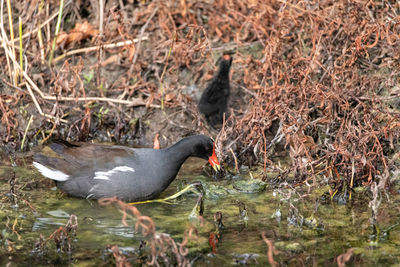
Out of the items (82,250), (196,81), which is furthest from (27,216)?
(196,81)

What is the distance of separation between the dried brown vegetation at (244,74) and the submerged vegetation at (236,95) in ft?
0.06

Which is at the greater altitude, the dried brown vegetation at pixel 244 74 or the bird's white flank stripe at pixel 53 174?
the dried brown vegetation at pixel 244 74

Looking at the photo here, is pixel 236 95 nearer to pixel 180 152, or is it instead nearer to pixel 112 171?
pixel 180 152

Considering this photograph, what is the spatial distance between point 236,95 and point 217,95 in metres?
0.43

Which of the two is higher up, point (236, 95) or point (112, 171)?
point (236, 95)

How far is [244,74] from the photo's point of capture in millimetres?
6898

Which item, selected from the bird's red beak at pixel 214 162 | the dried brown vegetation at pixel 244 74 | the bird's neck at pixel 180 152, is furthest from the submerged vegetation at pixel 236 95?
the bird's neck at pixel 180 152

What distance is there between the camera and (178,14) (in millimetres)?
7629

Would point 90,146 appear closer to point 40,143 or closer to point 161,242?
point 40,143

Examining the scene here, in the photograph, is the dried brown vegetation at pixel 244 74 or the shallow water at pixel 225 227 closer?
the shallow water at pixel 225 227

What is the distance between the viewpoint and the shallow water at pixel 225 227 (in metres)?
3.88

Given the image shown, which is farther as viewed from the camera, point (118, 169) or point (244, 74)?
point (244, 74)

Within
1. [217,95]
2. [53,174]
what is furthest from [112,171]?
[217,95]

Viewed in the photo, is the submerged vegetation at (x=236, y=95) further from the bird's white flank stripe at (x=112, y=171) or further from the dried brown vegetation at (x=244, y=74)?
the bird's white flank stripe at (x=112, y=171)
